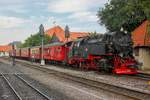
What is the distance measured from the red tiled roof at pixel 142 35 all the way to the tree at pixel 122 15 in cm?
153

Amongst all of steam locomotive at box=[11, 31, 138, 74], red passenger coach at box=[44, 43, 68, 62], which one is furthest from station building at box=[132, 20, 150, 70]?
red passenger coach at box=[44, 43, 68, 62]

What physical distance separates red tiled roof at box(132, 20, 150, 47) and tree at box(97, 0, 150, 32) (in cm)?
153

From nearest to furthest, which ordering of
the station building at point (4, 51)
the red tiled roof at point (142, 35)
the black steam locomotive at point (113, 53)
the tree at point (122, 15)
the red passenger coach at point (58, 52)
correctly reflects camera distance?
the black steam locomotive at point (113, 53)
the red tiled roof at point (142, 35)
the red passenger coach at point (58, 52)
the tree at point (122, 15)
the station building at point (4, 51)

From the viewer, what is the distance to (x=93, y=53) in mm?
30359

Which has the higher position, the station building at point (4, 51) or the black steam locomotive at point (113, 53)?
the station building at point (4, 51)

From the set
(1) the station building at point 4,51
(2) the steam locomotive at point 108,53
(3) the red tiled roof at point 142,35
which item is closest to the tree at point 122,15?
(3) the red tiled roof at point 142,35

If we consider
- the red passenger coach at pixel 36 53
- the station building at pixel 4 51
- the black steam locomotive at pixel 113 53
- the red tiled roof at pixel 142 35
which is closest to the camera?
the black steam locomotive at pixel 113 53

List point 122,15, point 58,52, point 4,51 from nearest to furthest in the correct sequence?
point 58,52 → point 122,15 → point 4,51

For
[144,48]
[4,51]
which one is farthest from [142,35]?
[4,51]

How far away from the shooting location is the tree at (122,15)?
4394cm

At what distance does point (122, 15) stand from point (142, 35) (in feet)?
20.5

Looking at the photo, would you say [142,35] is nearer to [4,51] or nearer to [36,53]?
[36,53]

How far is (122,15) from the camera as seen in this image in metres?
46.8

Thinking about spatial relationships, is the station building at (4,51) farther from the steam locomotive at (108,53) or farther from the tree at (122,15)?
the steam locomotive at (108,53)
